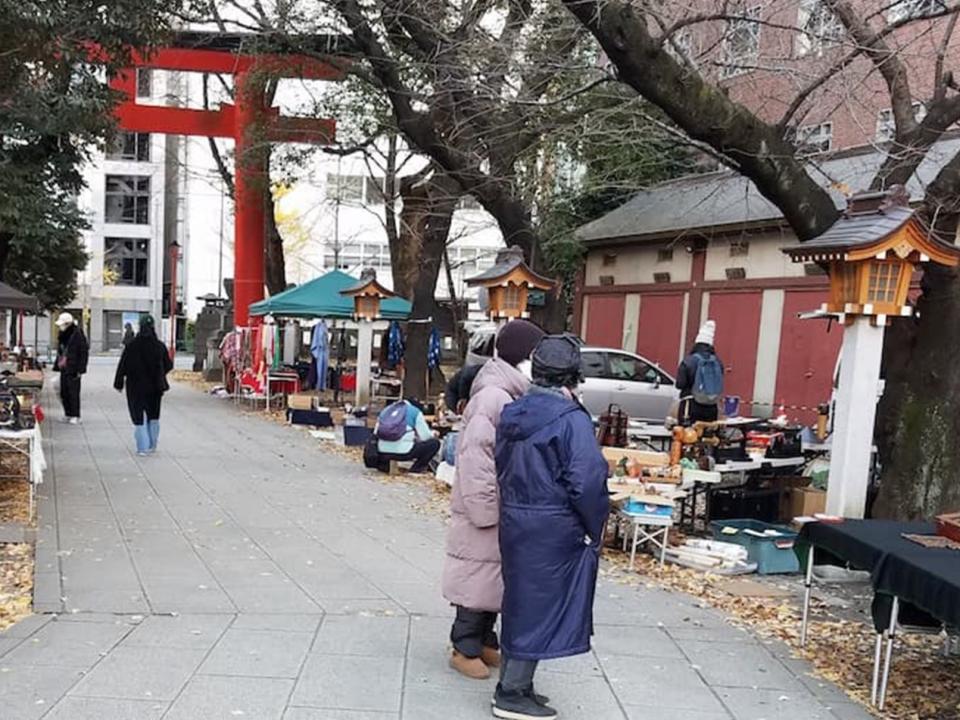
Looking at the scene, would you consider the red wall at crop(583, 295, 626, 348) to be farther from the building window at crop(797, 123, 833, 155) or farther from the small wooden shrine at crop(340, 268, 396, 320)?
the building window at crop(797, 123, 833, 155)

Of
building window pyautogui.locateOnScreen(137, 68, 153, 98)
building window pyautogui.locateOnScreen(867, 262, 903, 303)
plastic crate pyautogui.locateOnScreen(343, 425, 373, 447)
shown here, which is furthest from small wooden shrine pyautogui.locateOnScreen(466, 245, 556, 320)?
building window pyautogui.locateOnScreen(137, 68, 153, 98)

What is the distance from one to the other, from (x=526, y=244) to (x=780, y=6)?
4698mm

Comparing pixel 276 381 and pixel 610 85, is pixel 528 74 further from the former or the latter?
pixel 276 381

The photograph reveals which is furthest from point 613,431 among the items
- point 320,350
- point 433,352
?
point 320,350

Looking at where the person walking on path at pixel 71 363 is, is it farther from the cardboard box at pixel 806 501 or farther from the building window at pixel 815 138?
the building window at pixel 815 138

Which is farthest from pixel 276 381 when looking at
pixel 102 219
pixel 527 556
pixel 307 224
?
pixel 102 219

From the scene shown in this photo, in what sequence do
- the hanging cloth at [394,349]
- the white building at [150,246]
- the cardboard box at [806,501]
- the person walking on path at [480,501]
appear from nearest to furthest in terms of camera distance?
the person walking on path at [480,501] < the cardboard box at [806,501] < the hanging cloth at [394,349] < the white building at [150,246]

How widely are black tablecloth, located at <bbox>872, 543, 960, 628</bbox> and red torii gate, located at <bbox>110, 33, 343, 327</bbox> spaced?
1469 cm

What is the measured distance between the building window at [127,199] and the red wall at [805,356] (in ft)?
155

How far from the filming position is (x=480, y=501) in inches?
157

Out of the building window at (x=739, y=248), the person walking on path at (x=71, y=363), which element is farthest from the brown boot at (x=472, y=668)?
the building window at (x=739, y=248)

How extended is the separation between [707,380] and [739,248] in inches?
269

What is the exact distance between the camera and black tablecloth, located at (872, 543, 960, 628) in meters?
3.68

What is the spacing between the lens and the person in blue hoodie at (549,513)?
141 inches
